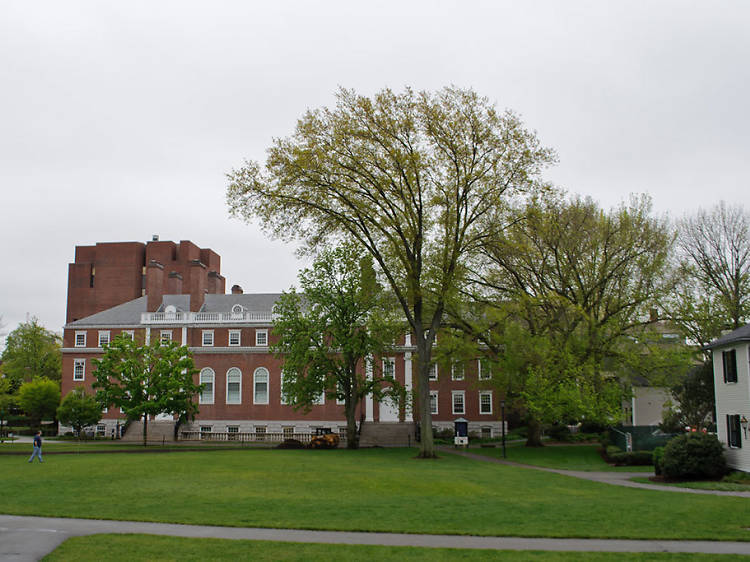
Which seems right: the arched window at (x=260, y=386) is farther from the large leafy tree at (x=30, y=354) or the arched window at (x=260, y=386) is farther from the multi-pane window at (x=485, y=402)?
the large leafy tree at (x=30, y=354)

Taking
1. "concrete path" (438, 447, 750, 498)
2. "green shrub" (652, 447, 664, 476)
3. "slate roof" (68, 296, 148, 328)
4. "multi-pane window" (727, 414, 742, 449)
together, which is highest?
"slate roof" (68, 296, 148, 328)

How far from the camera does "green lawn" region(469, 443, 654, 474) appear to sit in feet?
113

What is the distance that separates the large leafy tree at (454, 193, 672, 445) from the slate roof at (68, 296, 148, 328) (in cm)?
3612

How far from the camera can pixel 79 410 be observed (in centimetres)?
5650

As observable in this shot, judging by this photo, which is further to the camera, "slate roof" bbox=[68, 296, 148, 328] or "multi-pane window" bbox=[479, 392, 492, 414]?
"slate roof" bbox=[68, 296, 148, 328]

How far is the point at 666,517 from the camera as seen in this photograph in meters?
Answer: 16.7

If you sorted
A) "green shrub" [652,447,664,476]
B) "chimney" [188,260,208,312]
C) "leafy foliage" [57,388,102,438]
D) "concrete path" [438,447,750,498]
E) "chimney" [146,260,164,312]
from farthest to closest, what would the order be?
"chimney" [188,260,208,312] < "chimney" [146,260,164,312] < "leafy foliage" [57,388,102,438] < "green shrub" [652,447,664,476] < "concrete path" [438,447,750,498]

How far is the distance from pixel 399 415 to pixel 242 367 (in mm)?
15146

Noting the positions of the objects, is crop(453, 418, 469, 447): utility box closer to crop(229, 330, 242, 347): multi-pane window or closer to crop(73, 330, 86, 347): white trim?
crop(229, 330, 242, 347): multi-pane window

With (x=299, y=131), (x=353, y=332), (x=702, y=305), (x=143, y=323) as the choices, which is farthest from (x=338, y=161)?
(x=143, y=323)

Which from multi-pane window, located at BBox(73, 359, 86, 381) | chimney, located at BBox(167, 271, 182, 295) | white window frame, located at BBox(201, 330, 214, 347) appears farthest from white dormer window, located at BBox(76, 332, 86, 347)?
white window frame, located at BBox(201, 330, 214, 347)

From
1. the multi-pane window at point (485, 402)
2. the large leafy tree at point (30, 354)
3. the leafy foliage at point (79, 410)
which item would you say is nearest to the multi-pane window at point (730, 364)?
the multi-pane window at point (485, 402)

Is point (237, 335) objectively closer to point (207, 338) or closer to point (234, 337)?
point (234, 337)

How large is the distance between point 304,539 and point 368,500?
6.09 metres
